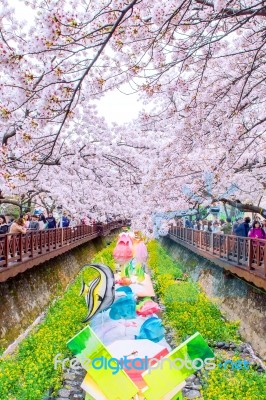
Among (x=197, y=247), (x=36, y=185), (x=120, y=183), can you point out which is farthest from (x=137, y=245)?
(x=197, y=247)

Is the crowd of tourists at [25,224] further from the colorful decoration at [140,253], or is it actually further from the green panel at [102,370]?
the green panel at [102,370]

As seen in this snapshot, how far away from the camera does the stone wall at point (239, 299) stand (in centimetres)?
1477

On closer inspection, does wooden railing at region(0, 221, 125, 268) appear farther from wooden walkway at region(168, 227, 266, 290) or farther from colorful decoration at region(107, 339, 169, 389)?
wooden walkway at region(168, 227, 266, 290)

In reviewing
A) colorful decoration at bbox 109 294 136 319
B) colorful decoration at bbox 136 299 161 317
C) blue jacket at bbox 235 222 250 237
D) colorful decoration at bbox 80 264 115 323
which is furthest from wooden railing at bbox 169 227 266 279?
colorful decoration at bbox 80 264 115 323

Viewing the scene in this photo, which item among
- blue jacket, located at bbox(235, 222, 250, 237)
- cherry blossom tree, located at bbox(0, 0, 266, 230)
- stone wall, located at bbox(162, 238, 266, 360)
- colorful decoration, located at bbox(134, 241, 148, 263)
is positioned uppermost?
cherry blossom tree, located at bbox(0, 0, 266, 230)

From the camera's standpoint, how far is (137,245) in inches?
833

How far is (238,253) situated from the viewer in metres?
17.1

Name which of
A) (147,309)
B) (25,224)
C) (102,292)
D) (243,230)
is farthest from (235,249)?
(25,224)

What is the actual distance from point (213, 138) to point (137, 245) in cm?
1099

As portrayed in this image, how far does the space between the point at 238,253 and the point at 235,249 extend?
3.51ft

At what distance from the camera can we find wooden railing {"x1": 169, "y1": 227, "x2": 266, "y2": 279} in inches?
558

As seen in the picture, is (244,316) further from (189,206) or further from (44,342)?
(189,206)

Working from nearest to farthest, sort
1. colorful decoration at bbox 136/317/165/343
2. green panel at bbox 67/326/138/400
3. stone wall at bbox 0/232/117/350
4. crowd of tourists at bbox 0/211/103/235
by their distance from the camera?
1. green panel at bbox 67/326/138/400
2. colorful decoration at bbox 136/317/165/343
3. stone wall at bbox 0/232/117/350
4. crowd of tourists at bbox 0/211/103/235

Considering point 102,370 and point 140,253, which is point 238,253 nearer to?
point 140,253
